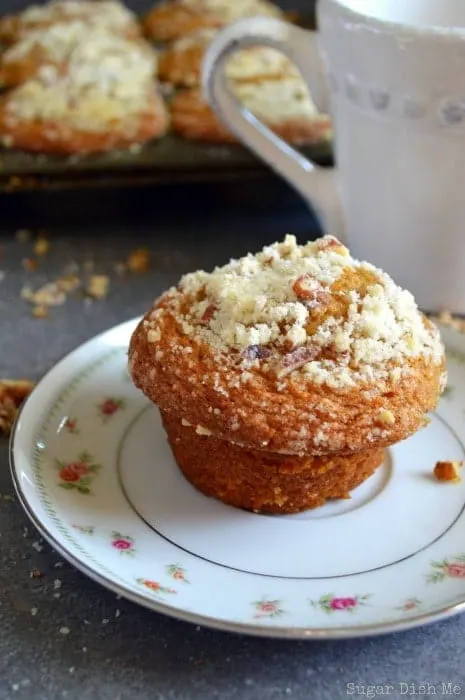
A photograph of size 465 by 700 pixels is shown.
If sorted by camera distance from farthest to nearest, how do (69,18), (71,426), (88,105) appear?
(69,18), (88,105), (71,426)

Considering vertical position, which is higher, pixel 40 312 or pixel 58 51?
pixel 58 51

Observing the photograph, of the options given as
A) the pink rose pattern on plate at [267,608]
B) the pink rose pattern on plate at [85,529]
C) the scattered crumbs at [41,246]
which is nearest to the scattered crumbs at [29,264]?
the scattered crumbs at [41,246]

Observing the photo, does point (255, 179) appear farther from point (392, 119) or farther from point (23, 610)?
point (23, 610)

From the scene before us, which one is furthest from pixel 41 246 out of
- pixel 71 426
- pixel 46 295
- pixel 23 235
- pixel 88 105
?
pixel 71 426

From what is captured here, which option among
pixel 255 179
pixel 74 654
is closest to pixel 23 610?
pixel 74 654

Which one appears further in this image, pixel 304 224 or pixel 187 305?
pixel 304 224

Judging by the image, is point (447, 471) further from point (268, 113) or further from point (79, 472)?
point (268, 113)
